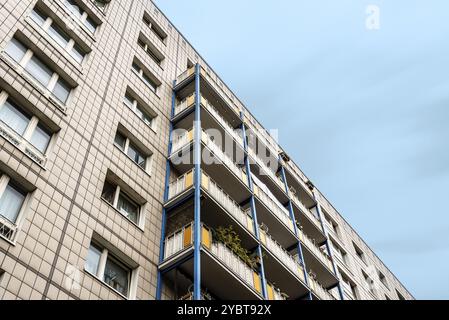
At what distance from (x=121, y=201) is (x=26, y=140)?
159 inches

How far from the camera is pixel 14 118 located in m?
15.1

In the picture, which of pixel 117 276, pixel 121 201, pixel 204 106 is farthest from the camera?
pixel 204 106

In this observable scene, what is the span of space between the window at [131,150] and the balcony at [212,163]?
1.31 meters

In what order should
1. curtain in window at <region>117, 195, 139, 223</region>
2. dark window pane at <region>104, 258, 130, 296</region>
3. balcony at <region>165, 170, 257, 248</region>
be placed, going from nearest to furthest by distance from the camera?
dark window pane at <region>104, 258, 130, 296</region>, curtain in window at <region>117, 195, 139, 223</region>, balcony at <region>165, 170, 257, 248</region>

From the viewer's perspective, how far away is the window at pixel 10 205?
12250 mm

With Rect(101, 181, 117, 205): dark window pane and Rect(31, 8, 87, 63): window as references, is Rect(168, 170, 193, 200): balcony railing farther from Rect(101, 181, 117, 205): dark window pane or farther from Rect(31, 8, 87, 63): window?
Rect(31, 8, 87, 63): window

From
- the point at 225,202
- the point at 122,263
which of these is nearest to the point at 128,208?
the point at 122,263

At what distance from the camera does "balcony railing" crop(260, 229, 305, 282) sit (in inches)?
805

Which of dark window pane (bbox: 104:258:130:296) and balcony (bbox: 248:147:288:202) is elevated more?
balcony (bbox: 248:147:288:202)

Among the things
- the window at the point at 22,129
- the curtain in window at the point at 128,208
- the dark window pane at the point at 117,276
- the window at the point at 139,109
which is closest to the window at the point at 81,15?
the window at the point at 139,109

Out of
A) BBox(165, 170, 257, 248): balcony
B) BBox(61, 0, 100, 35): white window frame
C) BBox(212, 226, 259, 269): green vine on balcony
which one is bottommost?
BBox(212, 226, 259, 269): green vine on balcony

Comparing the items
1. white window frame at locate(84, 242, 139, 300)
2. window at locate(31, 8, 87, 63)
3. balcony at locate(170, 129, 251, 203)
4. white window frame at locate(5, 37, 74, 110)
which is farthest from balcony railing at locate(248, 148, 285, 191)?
white window frame at locate(84, 242, 139, 300)

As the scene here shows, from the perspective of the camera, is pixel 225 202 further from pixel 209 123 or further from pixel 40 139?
pixel 40 139

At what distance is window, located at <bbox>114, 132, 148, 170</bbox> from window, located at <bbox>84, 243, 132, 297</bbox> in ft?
15.6
